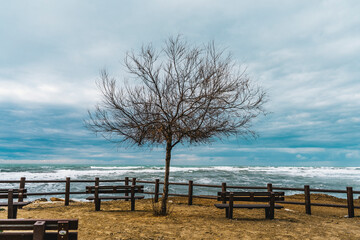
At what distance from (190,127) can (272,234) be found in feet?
11.3

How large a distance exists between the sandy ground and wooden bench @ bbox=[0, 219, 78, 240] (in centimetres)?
274

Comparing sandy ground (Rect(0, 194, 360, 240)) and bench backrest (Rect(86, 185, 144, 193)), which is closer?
sandy ground (Rect(0, 194, 360, 240))

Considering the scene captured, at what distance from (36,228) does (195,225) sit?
15.4 feet

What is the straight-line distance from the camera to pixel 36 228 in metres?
3.24

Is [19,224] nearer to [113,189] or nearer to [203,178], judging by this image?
[113,189]

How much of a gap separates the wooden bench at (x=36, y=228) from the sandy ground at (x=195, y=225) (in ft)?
9.00

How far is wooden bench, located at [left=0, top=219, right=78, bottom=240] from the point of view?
128 inches

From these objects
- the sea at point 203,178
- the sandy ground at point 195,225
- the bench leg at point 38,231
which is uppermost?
the bench leg at point 38,231

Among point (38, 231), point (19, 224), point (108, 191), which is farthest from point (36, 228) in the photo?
point (108, 191)

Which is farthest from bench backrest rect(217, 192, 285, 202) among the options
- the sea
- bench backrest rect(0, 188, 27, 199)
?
the sea

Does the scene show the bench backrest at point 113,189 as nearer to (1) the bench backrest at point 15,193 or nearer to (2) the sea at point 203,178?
(1) the bench backrest at point 15,193

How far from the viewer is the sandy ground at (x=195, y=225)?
247 inches

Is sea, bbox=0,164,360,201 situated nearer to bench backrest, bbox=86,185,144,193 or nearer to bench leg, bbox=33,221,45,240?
bench backrest, bbox=86,185,144,193

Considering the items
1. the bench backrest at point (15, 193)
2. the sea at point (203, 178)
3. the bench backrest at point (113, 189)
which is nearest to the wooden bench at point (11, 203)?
the bench backrest at point (15, 193)
